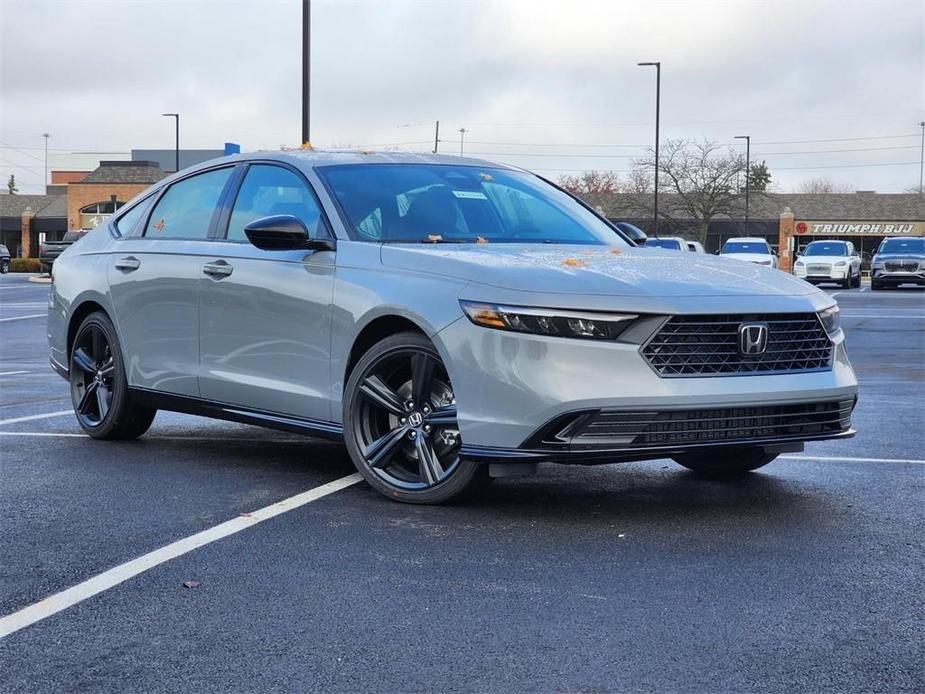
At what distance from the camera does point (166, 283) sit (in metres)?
7.51

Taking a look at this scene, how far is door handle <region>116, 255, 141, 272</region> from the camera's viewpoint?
25.7 feet

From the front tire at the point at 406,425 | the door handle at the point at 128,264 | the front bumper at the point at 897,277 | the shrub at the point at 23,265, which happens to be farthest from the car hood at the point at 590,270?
the shrub at the point at 23,265

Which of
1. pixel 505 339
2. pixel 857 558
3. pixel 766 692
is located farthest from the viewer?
pixel 505 339

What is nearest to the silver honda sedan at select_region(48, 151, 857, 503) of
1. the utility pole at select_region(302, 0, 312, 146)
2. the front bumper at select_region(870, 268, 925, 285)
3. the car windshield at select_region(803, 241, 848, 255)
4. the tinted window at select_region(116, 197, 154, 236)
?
the tinted window at select_region(116, 197, 154, 236)

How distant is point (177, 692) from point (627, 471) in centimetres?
385

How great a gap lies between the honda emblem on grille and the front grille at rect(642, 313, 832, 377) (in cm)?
2

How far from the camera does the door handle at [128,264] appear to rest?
7.83 metres

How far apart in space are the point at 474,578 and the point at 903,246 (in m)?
39.9

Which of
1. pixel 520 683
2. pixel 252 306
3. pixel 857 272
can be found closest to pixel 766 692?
pixel 520 683

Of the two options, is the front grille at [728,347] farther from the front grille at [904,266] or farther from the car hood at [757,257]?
the car hood at [757,257]

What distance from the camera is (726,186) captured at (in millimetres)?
78625

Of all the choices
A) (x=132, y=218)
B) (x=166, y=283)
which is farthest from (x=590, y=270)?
(x=132, y=218)

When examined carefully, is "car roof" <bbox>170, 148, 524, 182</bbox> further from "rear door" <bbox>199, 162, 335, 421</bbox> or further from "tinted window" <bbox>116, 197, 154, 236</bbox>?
"tinted window" <bbox>116, 197, 154, 236</bbox>

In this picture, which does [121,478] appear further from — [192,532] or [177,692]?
[177,692]
